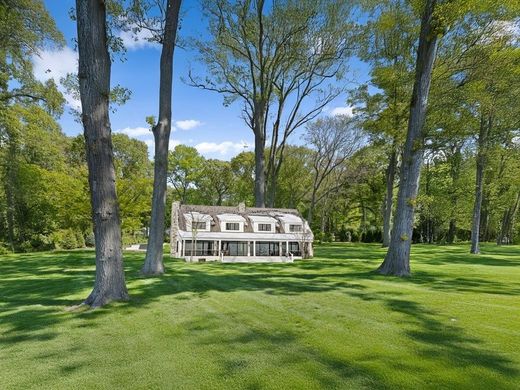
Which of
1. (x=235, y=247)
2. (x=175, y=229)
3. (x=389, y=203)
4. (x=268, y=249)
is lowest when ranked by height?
(x=268, y=249)

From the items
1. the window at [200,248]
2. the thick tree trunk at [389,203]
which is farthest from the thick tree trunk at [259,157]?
the thick tree trunk at [389,203]

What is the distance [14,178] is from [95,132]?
26.3m

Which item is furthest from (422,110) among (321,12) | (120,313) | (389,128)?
(321,12)

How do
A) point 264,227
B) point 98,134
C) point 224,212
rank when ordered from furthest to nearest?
point 224,212 → point 264,227 → point 98,134

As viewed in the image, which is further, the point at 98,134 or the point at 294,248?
the point at 294,248

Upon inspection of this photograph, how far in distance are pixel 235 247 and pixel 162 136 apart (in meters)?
13.0

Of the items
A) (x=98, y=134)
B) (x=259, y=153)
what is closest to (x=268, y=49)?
(x=259, y=153)

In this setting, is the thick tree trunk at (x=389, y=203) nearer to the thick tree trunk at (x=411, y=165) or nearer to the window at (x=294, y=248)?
the window at (x=294, y=248)

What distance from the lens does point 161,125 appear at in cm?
1105

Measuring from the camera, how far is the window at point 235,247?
2261cm

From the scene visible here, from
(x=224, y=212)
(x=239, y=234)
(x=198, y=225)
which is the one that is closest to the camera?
(x=198, y=225)

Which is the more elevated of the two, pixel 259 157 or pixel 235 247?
pixel 259 157

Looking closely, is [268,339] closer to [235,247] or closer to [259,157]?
[259,157]

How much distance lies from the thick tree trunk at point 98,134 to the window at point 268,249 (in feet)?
54.5
